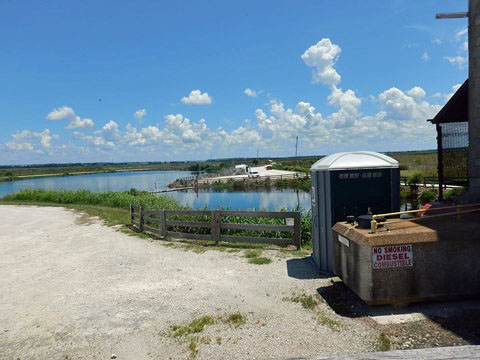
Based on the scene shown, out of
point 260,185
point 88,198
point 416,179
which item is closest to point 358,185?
point 88,198

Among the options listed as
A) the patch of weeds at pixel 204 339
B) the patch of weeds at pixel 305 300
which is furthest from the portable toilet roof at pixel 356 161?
the patch of weeds at pixel 204 339

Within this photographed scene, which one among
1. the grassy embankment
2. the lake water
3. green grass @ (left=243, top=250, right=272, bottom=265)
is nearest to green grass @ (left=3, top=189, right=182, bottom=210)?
the grassy embankment

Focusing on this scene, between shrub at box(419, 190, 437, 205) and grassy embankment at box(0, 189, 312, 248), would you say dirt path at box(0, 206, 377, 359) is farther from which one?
shrub at box(419, 190, 437, 205)

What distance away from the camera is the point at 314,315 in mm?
5410

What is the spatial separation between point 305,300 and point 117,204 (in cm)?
2255

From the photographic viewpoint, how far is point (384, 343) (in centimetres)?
437

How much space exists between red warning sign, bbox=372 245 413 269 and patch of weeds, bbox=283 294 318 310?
1338mm

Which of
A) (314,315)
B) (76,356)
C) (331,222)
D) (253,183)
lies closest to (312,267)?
(331,222)

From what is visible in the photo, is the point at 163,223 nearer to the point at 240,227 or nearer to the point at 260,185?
the point at 240,227

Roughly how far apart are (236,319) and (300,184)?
195 feet

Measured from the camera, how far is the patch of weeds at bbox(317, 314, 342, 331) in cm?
495

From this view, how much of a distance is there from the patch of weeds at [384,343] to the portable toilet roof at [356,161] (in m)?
3.36

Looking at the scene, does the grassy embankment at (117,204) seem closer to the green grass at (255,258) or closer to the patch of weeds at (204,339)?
the green grass at (255,258)

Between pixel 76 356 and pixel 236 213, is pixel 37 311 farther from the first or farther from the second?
pixel 236 213
